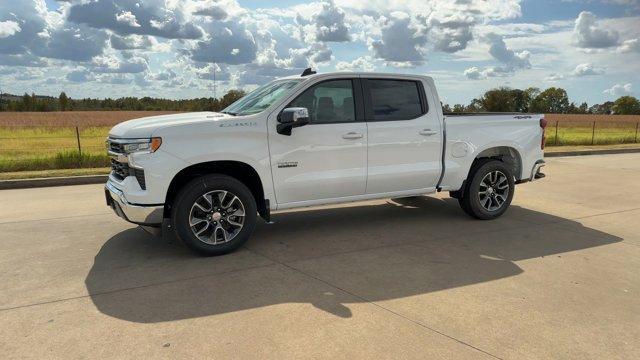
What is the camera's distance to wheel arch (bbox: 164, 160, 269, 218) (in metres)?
5.21

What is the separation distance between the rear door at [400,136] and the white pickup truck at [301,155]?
1 centimetres

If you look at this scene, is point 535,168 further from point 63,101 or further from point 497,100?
point 63,101

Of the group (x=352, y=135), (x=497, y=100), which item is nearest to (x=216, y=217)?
(x=352, y=135)

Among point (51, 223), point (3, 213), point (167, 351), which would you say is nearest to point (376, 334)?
point (167, 351)

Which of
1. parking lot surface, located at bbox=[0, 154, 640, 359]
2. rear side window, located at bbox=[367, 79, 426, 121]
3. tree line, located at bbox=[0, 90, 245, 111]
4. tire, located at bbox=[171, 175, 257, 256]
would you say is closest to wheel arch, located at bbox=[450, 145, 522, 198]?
parking lot surface, located at bbox=[0, 154, 640, 359]

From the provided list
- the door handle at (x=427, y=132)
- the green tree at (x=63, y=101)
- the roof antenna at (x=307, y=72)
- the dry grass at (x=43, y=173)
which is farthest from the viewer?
the green tree at (x=63, y=101)

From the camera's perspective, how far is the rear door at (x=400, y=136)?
602cm

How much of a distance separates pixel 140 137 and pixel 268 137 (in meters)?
1.28

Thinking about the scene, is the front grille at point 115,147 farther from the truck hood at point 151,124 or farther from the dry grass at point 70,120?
the dry grass at point 70,120

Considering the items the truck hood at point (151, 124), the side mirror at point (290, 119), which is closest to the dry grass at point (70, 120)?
the truck hood at point (151, 124)

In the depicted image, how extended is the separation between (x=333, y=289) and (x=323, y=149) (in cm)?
180

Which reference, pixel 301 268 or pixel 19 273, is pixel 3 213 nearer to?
pixel 19 273

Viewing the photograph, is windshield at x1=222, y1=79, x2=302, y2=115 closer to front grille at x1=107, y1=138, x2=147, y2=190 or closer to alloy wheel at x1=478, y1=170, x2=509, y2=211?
front grille at x1=107, y1=138, x2=147, y2=190

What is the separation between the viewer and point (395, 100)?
6262 mm
